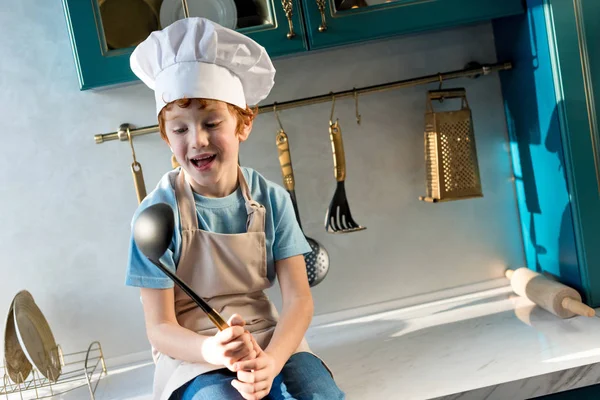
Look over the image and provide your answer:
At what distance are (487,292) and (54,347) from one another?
975 millimetres

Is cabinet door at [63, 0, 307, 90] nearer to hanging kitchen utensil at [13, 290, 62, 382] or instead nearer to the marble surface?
hanging kitchen utensil at [13, 290, 62, 382]

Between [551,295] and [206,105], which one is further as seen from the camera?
[551,295]

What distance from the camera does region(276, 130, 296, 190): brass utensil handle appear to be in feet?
4.79

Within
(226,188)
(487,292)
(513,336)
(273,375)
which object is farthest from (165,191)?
(487,292)

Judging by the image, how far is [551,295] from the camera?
4.59 feet

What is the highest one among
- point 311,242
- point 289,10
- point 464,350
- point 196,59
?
point 289,10

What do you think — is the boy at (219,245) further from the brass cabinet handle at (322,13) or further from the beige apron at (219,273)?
the brass cabinet handle at (322,13)

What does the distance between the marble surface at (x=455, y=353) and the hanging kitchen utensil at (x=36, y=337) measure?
79mm

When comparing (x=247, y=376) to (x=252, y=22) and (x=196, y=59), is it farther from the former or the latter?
(x=252, y=22)

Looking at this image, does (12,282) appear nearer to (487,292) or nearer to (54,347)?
(54,347)

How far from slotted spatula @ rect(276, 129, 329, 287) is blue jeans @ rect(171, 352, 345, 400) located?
377mm

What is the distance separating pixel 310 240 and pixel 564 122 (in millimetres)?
569

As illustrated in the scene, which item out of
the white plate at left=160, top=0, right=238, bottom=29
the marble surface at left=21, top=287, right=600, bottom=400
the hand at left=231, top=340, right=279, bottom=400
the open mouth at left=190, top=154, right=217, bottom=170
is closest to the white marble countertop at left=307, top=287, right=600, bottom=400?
the marble surface at left=21, top=287, right=600, bottom=400

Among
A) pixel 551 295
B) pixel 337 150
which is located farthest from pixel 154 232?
pixel 551 295
